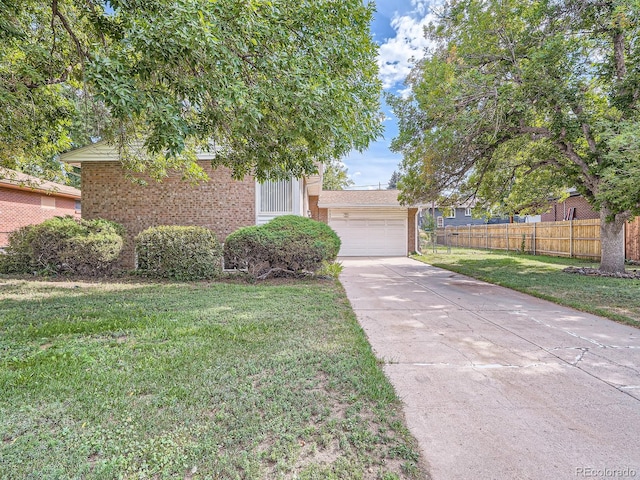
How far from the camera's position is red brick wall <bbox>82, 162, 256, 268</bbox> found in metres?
10.5

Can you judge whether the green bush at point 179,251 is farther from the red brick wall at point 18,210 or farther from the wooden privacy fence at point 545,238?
the wooden privacy fence at point 545,238

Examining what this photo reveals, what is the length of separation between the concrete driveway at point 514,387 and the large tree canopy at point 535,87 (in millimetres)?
4430

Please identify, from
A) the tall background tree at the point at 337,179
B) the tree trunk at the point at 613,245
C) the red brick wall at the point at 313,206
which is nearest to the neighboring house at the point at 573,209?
the tree trunk at the point at 613,245

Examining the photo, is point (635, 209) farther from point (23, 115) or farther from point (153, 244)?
point (23, 115)

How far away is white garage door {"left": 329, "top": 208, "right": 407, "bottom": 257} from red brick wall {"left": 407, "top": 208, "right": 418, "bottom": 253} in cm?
29

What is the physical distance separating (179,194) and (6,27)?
21.5 ft

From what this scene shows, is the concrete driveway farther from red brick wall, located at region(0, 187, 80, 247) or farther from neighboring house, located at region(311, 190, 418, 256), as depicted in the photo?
red brick wall, located at region(0, 187, 80, 247)

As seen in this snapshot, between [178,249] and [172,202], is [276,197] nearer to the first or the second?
[172,202]

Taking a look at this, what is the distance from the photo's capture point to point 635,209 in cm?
816

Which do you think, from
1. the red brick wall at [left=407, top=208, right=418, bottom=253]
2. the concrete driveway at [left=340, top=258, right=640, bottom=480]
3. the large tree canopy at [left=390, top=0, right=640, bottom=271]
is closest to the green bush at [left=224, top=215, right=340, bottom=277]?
the concrete driveway at [left=340, top=258, right=640, bottom=480]

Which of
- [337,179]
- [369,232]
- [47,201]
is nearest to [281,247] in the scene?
[369,232]

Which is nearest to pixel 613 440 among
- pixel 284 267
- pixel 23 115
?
pixel 284 267

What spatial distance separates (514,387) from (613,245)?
10143 mm

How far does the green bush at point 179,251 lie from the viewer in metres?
8.34
